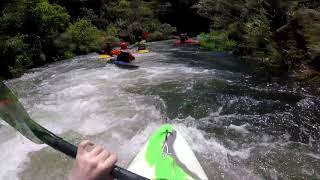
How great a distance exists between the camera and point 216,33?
17.1 m

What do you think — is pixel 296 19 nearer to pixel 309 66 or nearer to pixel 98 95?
pixel 309 66

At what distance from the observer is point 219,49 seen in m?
15.2

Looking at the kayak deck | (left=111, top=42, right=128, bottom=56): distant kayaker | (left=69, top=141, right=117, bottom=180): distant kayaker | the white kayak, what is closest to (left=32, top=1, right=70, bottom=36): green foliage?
(left=111, top=42, right=128, bottom=56): distant kayaker

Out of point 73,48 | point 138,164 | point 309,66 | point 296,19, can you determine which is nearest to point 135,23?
point 73,48

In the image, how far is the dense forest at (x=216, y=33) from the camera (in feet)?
32.4

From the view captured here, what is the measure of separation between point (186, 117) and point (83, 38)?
36.4ft

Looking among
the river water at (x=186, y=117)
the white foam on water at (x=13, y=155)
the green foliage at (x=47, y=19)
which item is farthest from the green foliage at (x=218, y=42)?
the white foam on water at (x=13, y=155)

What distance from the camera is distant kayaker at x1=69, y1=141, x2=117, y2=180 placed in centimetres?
92

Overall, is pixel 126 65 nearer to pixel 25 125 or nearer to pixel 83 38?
pixel 83 38

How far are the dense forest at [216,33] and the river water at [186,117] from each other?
43.7 inches

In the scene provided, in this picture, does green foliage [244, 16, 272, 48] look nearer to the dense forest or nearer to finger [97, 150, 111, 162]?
the dense forest

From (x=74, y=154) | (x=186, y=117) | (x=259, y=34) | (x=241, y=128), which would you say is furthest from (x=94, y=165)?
(x=259, y=34)

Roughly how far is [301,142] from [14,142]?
13.0ft

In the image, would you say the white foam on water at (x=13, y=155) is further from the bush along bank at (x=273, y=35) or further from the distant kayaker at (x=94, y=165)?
the bush along bank at (x=273, y=35)
